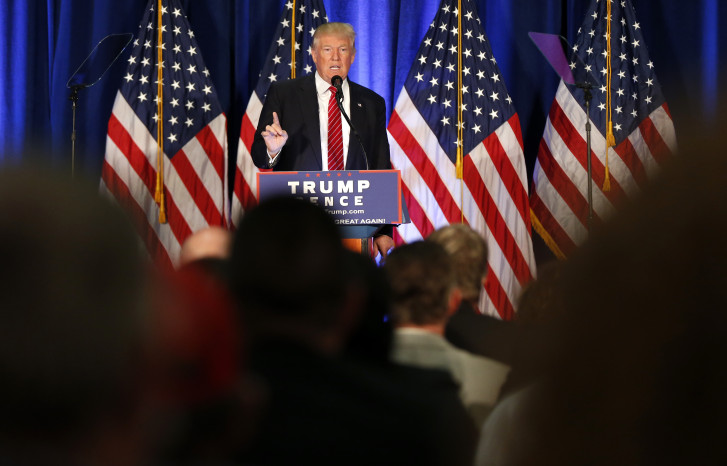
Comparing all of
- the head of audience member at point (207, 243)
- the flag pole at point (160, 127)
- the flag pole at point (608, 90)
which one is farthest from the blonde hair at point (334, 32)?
the head of audience member at point (207, 243)

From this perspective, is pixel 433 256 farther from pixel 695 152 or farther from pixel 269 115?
pixel 269 115

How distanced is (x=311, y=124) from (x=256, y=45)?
251 centimetres

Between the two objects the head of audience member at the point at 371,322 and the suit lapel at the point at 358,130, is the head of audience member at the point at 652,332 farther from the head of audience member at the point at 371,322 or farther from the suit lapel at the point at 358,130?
the suit lapel at the point at 358,130

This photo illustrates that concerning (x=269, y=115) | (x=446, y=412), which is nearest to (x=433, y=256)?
(x=446, y=412)

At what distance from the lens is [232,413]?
70 centimetres

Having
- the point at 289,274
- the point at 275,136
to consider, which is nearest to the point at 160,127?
the point at 275,136

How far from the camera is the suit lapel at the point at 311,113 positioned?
15.1 feet

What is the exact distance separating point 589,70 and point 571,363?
642 cm

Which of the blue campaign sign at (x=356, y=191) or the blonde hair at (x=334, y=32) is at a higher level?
the blonde hair at (x=334, y=32)

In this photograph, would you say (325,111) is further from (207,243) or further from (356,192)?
(207,243)

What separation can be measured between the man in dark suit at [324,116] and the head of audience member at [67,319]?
12.8 feet

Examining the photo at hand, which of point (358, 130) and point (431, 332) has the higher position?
point (358, 130)

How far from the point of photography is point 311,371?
105cm

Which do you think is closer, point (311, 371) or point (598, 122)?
point (311, 371)
